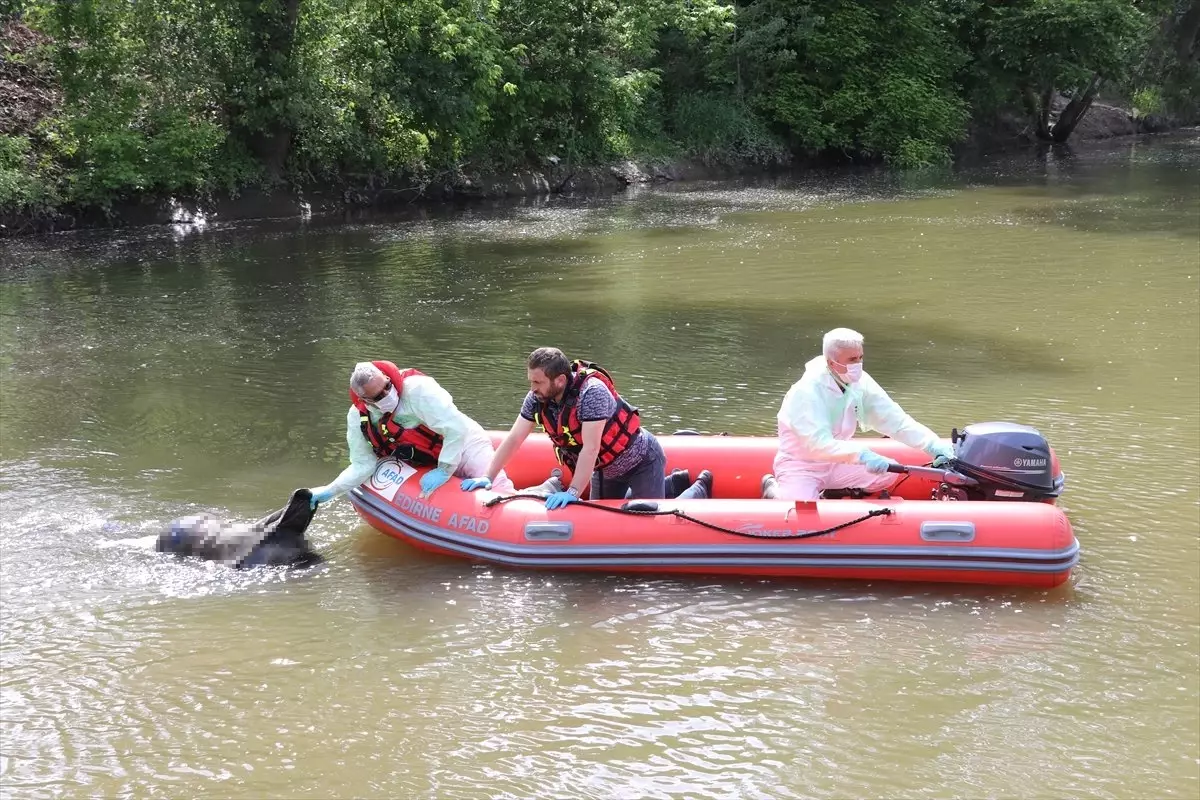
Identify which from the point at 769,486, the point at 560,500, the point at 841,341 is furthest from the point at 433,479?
the point at 841,341

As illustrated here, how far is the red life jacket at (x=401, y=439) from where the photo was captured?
5551 mm

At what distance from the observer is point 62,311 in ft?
35.1

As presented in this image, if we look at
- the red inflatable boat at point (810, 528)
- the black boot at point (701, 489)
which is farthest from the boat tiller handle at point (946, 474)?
the black boot at point (701, 489)

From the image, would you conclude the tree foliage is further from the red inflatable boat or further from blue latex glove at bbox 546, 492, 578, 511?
blue latex glove at bbox 546, 492, 578, 511

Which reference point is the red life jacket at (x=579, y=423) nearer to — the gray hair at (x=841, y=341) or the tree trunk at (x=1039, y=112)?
the gray hair at (x=841, y=341)

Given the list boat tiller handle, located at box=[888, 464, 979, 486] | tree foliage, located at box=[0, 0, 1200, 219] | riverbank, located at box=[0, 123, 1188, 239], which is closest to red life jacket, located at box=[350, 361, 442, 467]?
boat tiller handle, located at box=[888, 464, 979, 486]

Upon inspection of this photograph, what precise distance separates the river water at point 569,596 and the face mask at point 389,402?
650 mm

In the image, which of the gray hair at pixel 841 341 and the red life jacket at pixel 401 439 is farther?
the red life jacket at pixel 401 439

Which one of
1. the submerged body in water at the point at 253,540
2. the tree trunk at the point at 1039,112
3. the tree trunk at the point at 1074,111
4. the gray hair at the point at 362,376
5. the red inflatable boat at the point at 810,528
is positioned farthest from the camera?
the tree trunk at the point at 1039,112

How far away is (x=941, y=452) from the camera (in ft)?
17.5

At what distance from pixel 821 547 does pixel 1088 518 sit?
146 centimetres

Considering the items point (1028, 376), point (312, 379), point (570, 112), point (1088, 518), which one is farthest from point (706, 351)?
point (570, 112)

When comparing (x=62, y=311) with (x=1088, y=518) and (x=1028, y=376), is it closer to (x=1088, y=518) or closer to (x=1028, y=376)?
(x=1028, y=376)

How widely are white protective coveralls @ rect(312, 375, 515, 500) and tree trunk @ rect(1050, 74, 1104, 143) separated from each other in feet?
76.0
